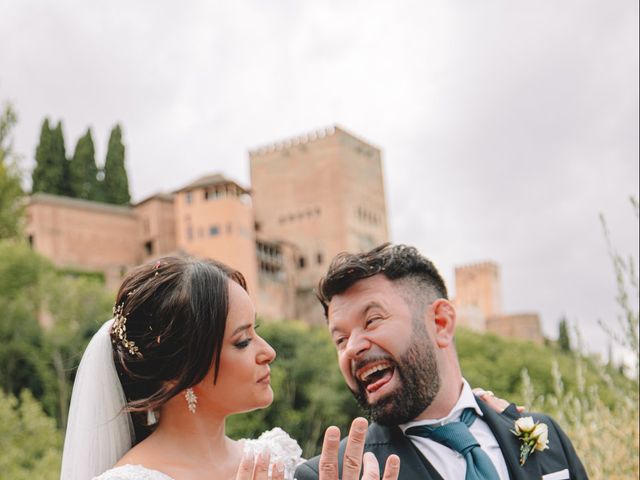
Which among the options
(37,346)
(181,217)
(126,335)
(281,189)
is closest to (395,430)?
(126,335)

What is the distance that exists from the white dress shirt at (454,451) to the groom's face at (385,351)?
3.4 inches

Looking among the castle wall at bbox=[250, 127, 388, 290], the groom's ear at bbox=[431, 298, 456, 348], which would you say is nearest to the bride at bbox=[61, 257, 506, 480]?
the groom's ear at bbox=[431, 298, 456, 348]

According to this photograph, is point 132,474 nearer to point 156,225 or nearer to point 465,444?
point 465,444

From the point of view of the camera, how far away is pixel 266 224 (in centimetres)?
5194

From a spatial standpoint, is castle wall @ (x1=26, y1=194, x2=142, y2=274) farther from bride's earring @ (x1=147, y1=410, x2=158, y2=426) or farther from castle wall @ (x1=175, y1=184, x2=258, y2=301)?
bride's earring @ (x1=147, y1=410, x2=158, y2=426)

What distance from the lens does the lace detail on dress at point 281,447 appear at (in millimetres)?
2461

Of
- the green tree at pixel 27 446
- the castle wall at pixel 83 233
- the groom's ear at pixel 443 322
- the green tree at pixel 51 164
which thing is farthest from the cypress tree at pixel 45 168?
the groom's ear at pixel 443 322

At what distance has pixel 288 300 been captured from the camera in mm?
43156

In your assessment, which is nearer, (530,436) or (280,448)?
(280,448)

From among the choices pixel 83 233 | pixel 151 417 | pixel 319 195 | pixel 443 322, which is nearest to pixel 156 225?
pixel 83 233

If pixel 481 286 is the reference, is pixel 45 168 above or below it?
above

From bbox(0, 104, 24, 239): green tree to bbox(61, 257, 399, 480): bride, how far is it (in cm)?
1698

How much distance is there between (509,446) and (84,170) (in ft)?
126

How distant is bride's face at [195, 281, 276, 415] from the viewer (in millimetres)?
2189
